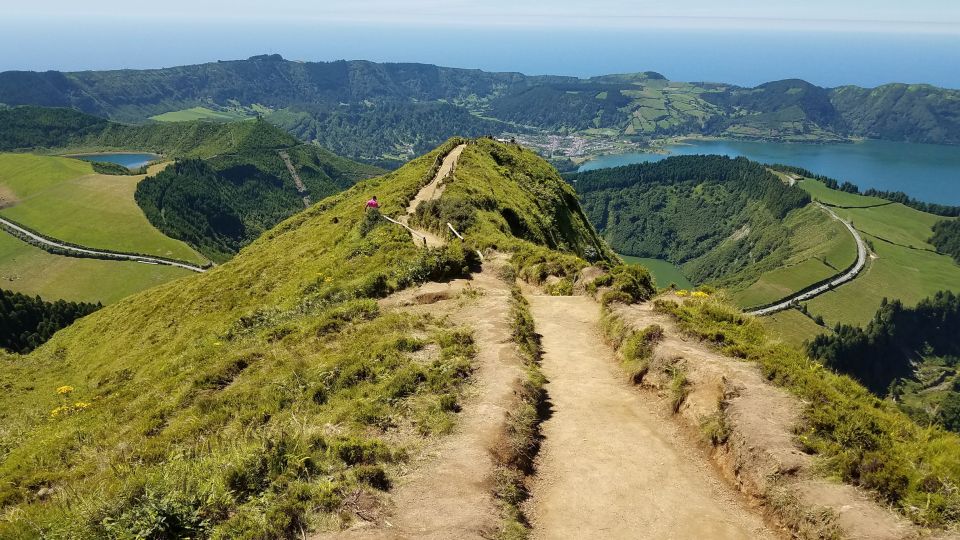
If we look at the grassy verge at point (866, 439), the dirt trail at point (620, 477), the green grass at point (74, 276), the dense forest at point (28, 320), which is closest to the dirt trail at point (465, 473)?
the dirt trail at point (620, 477)

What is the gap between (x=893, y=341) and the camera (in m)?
174

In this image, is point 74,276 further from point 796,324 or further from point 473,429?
point 796,324

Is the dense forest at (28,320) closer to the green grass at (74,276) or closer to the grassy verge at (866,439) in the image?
the green grass at (74,276)

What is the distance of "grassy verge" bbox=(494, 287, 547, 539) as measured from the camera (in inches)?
508

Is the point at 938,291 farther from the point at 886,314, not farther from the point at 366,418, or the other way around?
the point at 366,418

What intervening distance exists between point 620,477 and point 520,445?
3.07m

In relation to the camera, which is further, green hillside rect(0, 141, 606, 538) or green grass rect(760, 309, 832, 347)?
green grass rect(760, 309, 832, 347)

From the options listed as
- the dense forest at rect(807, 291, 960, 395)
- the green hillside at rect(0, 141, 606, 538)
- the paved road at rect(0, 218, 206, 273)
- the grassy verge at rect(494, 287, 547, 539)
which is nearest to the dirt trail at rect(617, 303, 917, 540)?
the grassy verge at rect(494, 287, 547, 539)

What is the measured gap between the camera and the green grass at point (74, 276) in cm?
14412

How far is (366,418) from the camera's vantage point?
55.7 ft

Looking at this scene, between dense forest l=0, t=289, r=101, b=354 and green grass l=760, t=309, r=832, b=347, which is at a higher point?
dense forest l=0, t=289, r=101, b=354

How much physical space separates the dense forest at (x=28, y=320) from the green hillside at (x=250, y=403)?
135ft

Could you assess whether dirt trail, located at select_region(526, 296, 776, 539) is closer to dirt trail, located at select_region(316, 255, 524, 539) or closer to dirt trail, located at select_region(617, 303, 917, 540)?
dirt trail, located at select_region(617, 303, 917, 540)

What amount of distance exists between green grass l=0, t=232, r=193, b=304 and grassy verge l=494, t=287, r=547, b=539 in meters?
157
